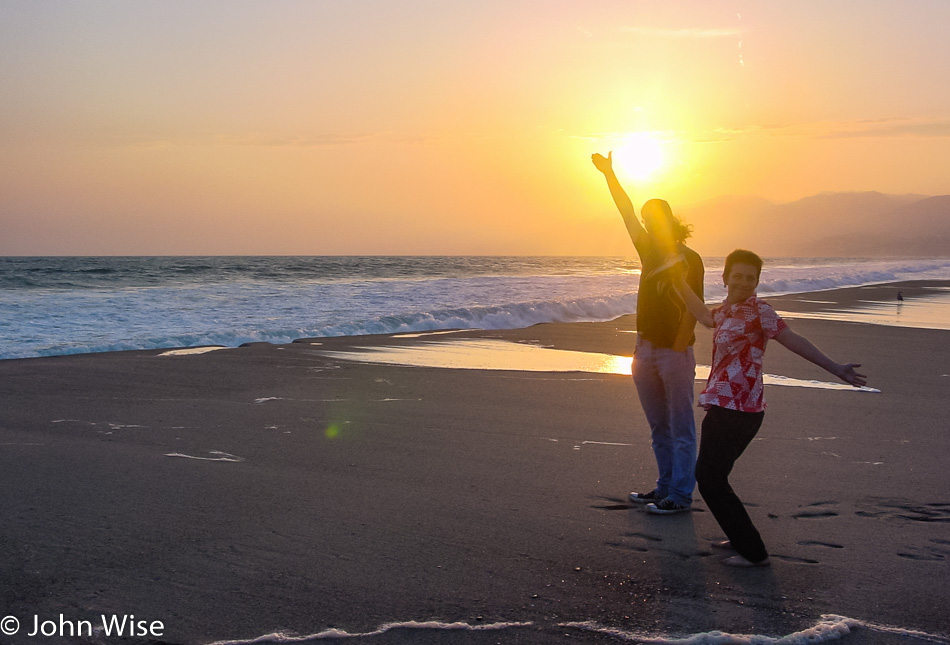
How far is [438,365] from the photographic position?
9.86 metres

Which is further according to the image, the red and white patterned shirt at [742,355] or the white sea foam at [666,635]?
the red and white patterned shirt at [742,355]

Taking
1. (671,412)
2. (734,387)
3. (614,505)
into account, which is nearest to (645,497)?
(614,505)

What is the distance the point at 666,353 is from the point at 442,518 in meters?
1.51

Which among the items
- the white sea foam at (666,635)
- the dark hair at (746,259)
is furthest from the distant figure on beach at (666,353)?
the white sea foam at (666,635)

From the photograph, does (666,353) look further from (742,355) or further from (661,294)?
(742,355)

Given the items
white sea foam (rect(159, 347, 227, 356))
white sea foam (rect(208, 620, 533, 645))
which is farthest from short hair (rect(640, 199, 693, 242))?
white sea foam (rect(159, 347, 227, 356))

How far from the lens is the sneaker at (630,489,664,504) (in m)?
4.46

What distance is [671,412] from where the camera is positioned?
4496 millimetres

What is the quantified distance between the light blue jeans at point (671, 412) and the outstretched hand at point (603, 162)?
41.8 inches

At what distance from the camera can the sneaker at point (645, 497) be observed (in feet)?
14.6

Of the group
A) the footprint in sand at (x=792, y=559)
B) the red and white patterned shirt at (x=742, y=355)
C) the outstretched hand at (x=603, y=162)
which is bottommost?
the footprint in sand at (x=792, y=559)

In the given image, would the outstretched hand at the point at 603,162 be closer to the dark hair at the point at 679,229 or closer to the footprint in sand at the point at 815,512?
the dark hair at the point at 679,229

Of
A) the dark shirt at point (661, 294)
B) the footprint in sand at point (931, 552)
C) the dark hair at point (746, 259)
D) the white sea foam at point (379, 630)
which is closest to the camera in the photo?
the white sea foam at point (379, 630)

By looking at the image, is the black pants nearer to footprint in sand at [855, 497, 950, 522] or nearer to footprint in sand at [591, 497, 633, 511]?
footprint in sand at [591, 497, 633, 511]
